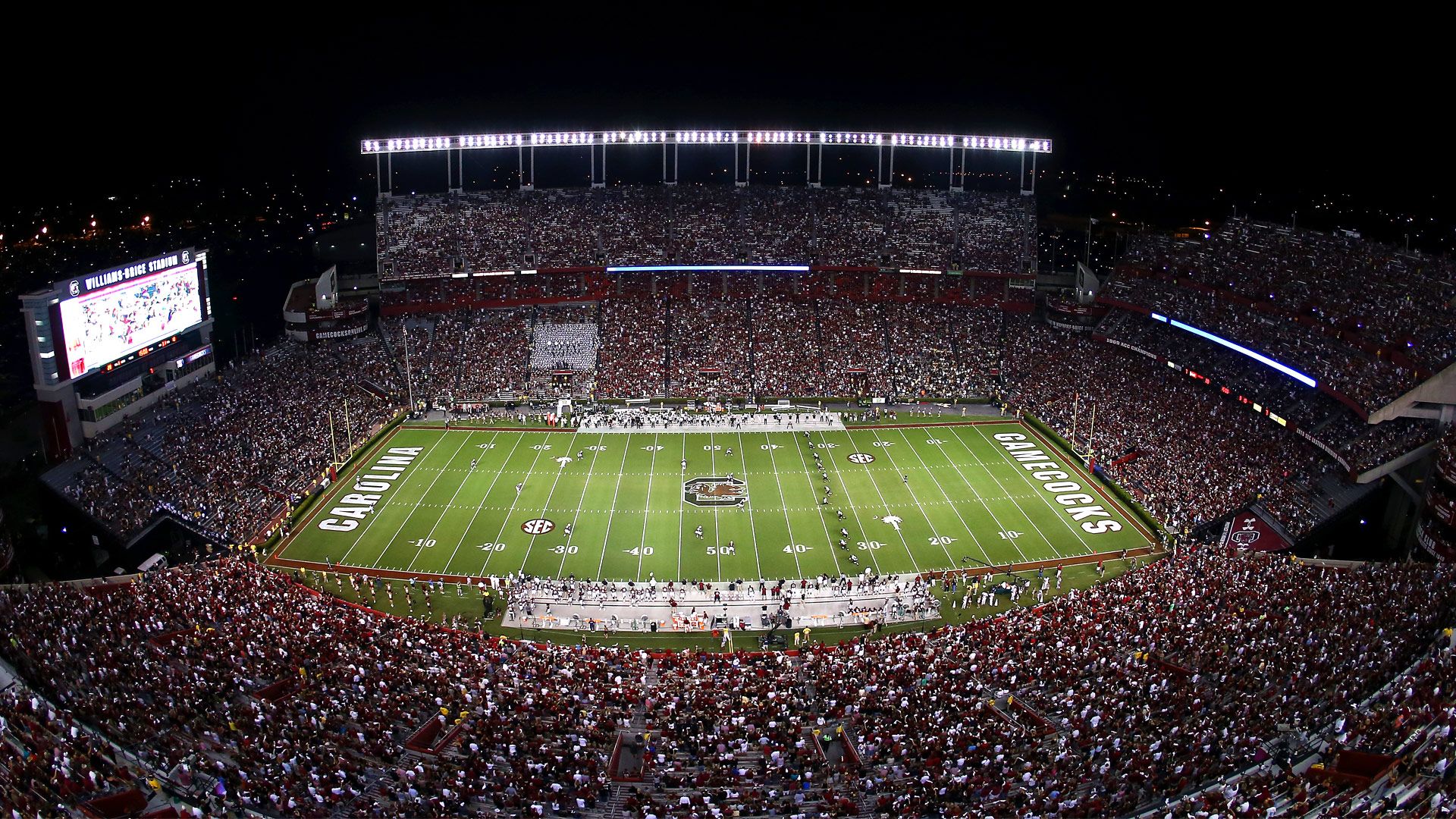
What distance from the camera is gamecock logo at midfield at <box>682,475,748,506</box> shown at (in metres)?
41.9

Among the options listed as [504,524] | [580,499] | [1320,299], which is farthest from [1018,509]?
[504,524]

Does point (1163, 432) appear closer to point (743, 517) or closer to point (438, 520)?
point (743, 517)

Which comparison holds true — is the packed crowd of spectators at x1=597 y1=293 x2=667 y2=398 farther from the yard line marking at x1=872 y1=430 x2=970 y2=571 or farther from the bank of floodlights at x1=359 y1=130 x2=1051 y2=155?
the yard line marking at x1=872 y1=430 x2=970 y2=571

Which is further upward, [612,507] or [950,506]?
[950,506]

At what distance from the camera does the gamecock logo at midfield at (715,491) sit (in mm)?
41938

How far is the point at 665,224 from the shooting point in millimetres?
66500

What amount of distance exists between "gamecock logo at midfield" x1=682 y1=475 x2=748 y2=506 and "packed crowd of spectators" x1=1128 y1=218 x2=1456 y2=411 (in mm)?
24752

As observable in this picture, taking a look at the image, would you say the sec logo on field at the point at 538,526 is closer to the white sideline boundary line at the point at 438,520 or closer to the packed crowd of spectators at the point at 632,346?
the white sideline boundary line at the point at 438,520

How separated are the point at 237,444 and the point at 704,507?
2104 centimetres

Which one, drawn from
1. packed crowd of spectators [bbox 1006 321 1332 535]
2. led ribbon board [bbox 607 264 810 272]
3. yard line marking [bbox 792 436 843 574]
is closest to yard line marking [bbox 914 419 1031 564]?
packed crowd of spectators [bbox 1006 321 1332 535]

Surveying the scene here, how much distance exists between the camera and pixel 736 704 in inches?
912

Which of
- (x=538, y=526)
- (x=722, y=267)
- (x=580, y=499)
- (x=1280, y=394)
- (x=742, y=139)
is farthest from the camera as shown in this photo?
(x=742, y=139)

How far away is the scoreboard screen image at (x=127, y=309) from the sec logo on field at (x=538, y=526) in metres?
19.0

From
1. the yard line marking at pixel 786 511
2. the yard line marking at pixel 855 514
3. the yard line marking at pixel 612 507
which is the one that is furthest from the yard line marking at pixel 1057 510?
the yard line marking at pixel 612 507
